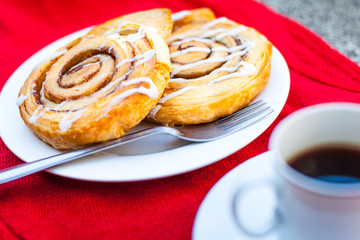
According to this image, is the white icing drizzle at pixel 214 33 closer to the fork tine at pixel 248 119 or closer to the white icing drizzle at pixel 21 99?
the fork tine at pixel 248 119

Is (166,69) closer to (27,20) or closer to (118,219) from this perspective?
(118,219)

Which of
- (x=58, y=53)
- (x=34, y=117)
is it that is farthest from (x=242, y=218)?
(x=58, y=53)

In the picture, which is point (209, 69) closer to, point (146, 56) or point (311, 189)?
point (146, 56)

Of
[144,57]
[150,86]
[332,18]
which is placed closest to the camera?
[150,86]

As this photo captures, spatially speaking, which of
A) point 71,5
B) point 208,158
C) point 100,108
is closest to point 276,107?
point 208,158

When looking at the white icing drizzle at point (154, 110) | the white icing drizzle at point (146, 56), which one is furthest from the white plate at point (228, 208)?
the white icing drizzle at point (146, 56)

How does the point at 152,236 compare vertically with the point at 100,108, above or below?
below
